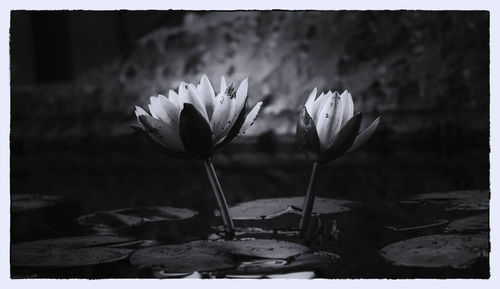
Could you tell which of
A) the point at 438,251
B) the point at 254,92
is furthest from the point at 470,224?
the point at 254,92

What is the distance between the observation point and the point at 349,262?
93 cm

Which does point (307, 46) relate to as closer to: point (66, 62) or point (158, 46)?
point (158, 46)

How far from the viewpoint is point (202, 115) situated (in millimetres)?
922

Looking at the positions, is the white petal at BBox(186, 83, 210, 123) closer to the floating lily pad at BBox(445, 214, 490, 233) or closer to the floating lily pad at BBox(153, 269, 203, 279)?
the floating lily pad at BBox(153, 269, 203, 279)

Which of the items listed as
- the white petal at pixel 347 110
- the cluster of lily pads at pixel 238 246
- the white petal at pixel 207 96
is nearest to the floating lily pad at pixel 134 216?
the cluster of lily pads at pixel 238 246

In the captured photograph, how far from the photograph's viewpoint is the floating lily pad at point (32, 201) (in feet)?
4.75

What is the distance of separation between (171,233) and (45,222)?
33 cm

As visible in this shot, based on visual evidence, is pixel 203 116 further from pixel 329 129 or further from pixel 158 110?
pixel 329 129

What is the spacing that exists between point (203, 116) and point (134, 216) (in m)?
0.39

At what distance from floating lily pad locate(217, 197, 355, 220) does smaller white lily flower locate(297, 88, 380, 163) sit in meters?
0.27

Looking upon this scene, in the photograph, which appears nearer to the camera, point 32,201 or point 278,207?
point 278,207

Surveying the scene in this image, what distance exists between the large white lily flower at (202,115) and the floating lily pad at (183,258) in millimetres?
139

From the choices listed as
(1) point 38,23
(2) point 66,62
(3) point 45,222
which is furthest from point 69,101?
(3) point 45,222

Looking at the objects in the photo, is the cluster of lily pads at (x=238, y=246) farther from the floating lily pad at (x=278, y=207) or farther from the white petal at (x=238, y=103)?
the white petal at (x=238, y=103)
